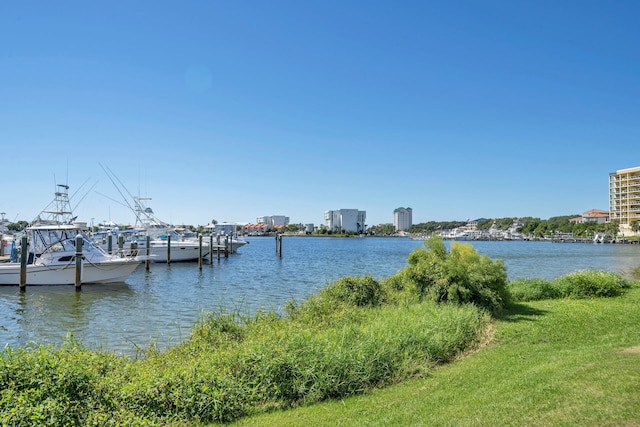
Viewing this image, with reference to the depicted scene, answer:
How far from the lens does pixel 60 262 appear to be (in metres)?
31.2

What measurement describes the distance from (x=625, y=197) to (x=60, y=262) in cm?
16488

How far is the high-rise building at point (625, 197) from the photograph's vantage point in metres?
142

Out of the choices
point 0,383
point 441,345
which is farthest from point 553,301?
point 0,383

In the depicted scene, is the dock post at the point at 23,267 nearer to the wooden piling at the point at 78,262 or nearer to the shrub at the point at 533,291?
the wooden piling at the point at 78,262

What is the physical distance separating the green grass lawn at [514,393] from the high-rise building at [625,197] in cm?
15235

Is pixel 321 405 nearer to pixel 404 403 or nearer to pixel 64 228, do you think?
pixel 404 403

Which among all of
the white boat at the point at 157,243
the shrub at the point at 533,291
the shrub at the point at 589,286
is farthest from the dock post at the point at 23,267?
the shrub at the point at 589,286

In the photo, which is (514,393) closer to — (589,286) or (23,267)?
(589,286)

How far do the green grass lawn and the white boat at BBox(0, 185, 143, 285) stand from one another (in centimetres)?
2821

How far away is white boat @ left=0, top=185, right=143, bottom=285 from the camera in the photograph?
30453 mm

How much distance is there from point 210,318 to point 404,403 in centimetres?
785

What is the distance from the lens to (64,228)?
3167 cm

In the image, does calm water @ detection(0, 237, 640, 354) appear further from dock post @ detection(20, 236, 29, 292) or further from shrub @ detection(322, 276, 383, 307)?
shrub @ detection(322, 276, 383, 307)

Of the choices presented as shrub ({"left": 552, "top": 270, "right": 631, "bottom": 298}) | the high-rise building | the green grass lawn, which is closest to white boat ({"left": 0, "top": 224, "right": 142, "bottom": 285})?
shrub ({"left": 552, "top": 270, "right": 631, "bottom": 298})
